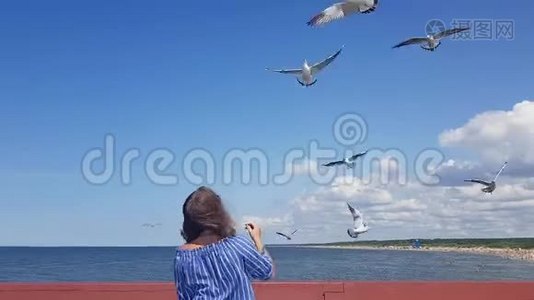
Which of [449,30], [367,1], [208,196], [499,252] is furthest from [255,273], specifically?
[499,252]

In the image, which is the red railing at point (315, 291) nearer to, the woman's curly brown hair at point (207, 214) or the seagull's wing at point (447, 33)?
the woman's curly brown hair at point (207, 214)

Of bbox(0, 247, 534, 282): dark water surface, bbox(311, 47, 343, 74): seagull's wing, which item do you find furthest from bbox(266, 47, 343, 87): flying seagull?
bbox(0, 247, 534, 282): dark water surface

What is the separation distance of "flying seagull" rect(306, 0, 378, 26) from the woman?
8454 mm

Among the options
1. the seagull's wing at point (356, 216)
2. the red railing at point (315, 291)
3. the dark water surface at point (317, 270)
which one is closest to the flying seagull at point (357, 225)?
the seagull's wing at point (356, 216)

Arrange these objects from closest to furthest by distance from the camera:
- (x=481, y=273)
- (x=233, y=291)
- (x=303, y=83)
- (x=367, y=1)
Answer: (x=233, y=291)
(x=367, y=1)
(x=303, y=83)
(x=481, y=273)

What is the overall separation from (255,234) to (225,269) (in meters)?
0.17

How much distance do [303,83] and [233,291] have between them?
10543mm

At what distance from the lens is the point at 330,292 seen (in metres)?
4.84

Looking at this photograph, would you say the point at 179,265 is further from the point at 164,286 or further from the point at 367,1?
the point at 367,1

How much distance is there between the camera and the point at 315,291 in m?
4.83

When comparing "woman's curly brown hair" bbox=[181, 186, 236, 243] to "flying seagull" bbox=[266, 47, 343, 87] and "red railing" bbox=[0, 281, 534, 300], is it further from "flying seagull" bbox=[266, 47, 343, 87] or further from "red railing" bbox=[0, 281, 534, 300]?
"flying seagull" bbox=[266, 47, 343, 87]

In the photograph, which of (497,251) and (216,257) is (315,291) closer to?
(216,257)

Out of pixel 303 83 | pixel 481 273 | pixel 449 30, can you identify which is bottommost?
pixel 481 273

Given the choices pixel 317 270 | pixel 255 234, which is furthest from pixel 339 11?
pixel 317 270
